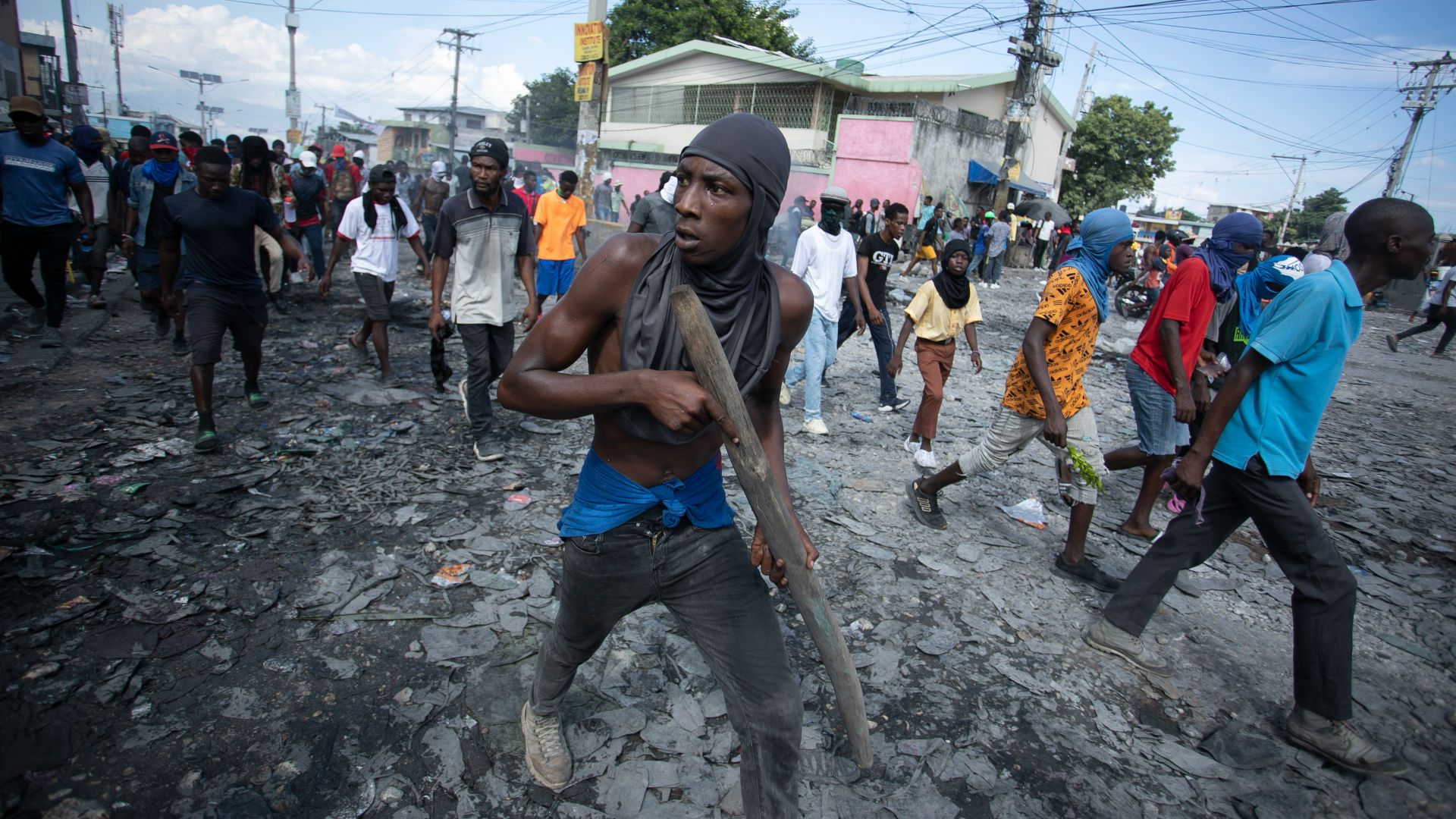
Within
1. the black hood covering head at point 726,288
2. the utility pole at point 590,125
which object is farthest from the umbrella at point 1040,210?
the black hood covering head at point 726,288

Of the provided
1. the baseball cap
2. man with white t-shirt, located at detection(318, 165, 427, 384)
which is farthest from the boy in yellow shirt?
the baseball cap

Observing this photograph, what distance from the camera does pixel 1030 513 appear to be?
481 centimetres

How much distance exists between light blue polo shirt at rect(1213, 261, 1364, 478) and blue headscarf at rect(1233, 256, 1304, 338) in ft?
5.87

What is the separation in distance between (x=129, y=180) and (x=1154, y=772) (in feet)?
31.5

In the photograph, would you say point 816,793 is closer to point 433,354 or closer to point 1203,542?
point 1203,542

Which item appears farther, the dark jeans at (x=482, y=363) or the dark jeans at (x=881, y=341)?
the dark jeans at (x=881, y=341)

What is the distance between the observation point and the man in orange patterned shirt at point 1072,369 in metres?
3.78

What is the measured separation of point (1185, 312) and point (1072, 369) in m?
0.85

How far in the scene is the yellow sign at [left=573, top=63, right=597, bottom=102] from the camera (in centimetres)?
1406

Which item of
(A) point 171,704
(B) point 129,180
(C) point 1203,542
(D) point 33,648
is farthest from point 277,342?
(C) point 1203,542

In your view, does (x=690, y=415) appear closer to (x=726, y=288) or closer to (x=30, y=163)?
(x=726, y=288)

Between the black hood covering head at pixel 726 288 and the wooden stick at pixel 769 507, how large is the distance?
0.16 meters

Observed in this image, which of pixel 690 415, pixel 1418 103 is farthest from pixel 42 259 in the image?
pixel 1418 103

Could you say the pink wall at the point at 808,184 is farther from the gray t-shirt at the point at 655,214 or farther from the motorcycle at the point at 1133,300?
the gray t-shirt at the point at 655,214
